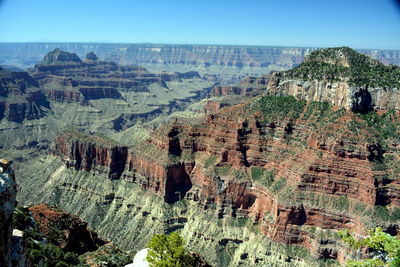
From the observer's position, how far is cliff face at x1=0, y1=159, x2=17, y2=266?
24000 mm

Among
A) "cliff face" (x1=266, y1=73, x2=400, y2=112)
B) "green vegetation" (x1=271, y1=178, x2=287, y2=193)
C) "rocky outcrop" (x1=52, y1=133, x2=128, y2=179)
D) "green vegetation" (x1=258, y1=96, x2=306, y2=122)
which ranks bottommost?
"rocky outcrop" (x1=52, y1=133, x2=128, y2=179)

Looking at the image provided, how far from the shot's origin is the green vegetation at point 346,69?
9150 centimetres

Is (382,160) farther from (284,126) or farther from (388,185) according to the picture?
(284,126)

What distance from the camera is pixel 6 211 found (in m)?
24.3

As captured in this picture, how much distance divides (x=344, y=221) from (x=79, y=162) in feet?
295

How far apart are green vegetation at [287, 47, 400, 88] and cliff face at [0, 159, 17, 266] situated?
277 feet

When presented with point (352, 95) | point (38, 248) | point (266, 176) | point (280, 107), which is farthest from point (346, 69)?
point (38, 248)

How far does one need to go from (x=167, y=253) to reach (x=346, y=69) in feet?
263

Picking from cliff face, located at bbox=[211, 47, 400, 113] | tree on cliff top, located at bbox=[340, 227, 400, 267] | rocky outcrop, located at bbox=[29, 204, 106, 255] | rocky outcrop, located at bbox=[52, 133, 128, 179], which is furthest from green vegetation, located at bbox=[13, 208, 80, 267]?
cliff face, located at bbox=[211, 47, 400, 113]

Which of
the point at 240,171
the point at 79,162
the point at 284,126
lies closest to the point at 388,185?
the point at 284,126

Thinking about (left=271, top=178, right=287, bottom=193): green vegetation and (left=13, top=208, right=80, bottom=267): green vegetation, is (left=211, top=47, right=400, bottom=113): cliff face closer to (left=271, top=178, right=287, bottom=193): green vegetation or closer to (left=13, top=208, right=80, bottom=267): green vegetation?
(left=271, top=178, right=287, bottom=193): green vegetation

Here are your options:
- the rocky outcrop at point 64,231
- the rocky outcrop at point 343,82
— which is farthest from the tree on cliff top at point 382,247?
the rocky outcrop at point 343,82

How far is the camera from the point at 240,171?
94.2 metres

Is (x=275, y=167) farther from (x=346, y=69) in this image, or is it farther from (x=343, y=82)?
(x=346, y=69)
